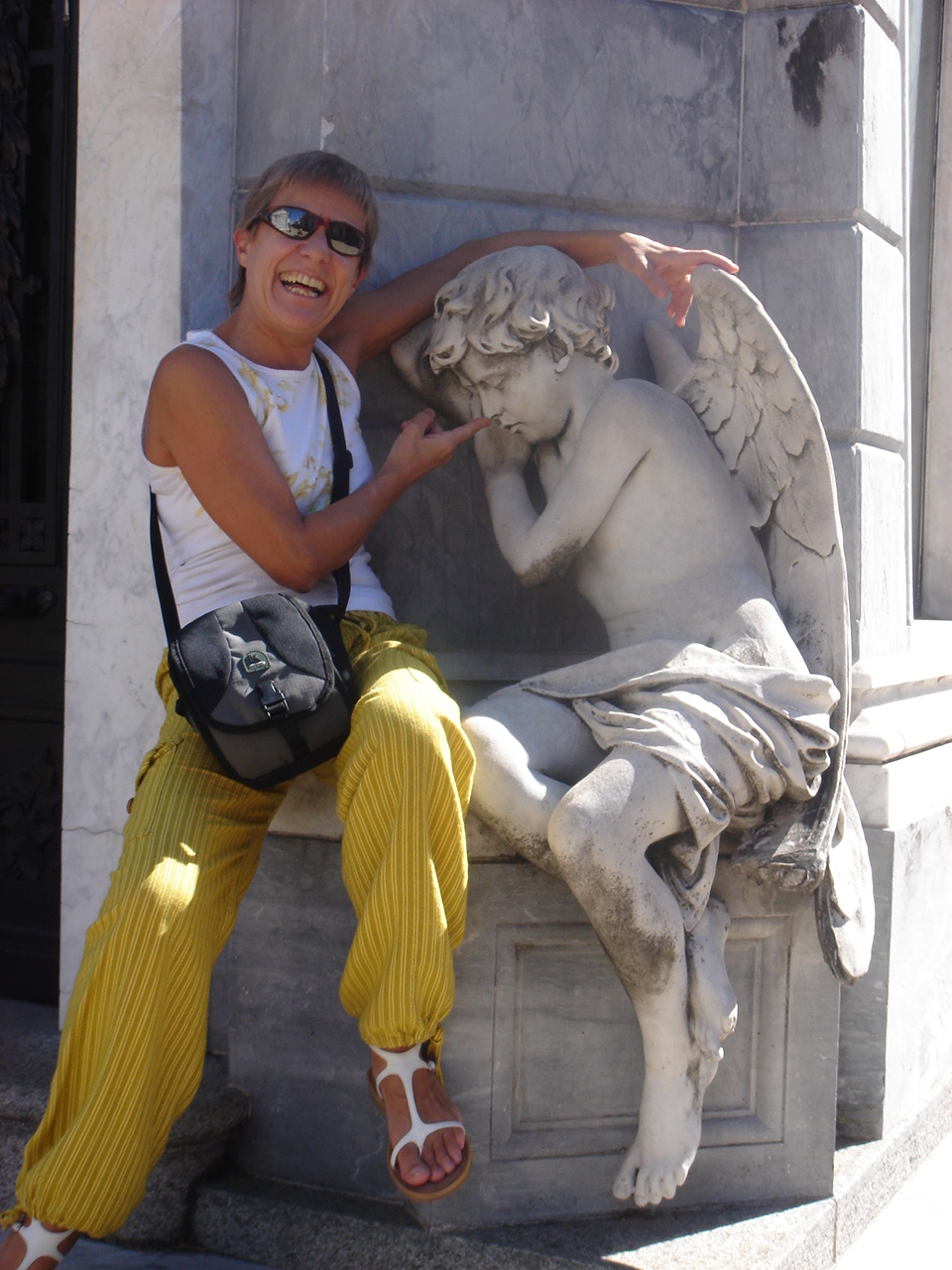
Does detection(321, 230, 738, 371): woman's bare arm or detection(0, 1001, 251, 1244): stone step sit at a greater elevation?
detection(321, 230, 738, 371): woman's bare arm

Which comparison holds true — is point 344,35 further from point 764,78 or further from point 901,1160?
point 901,1160

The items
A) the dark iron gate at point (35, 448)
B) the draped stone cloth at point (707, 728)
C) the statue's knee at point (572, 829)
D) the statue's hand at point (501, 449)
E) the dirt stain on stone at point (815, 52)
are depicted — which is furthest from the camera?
the dark iron gate at point (35, 448)

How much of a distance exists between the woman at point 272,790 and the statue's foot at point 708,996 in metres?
0.49

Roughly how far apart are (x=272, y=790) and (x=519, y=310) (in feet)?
3.88

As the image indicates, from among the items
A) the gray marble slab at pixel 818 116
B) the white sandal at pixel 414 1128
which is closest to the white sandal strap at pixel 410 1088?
the white sandal at pixel 414 1128

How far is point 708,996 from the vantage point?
230cm

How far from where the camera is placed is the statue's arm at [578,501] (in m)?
2.70

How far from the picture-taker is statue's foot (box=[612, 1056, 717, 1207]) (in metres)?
2.27

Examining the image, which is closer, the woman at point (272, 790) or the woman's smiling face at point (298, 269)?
the woman at point (272, 790)

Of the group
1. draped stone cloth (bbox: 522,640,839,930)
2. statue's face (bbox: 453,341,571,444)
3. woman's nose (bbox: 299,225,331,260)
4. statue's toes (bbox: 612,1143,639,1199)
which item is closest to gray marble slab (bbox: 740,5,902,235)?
statue's face (bbox: 453,341,571,444)

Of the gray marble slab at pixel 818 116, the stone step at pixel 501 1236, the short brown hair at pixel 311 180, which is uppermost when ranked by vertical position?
the gray marble slab at pixel 818 116

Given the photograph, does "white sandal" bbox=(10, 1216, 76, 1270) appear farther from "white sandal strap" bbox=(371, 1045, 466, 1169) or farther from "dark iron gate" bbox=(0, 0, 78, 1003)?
"dark iron gate" bbox=(0, 0, 78, 1003)

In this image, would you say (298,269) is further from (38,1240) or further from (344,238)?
(38,1240)

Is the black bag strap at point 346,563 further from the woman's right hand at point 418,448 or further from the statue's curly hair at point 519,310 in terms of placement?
the statue's curly hair at point 519,310
